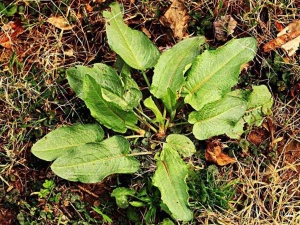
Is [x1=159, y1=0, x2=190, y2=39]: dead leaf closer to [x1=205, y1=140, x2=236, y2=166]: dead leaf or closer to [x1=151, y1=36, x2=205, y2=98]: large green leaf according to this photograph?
[x1=151, y1=36, x2=205, y2=98]: large green leaf

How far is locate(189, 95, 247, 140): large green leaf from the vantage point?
8.48ft

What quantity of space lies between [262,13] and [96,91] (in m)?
0.90

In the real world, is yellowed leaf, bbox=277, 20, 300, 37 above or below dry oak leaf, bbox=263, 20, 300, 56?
above

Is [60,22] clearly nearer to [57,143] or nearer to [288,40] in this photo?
[57,143]

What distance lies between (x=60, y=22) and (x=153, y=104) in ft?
2.04

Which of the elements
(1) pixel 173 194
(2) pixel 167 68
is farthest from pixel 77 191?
(2) pixel 167 68

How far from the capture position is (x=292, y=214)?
106 inches

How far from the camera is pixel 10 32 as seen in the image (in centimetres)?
283

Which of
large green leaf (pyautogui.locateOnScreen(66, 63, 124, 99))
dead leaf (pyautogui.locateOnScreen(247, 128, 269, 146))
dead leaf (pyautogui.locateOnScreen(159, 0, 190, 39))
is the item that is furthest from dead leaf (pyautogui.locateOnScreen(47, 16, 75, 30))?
dead leaf (pyautogui.locateOnScreen(247, 128, 269, 146))

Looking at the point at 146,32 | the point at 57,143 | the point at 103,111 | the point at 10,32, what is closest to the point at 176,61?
the point at 146,32

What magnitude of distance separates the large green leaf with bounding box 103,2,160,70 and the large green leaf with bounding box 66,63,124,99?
3.6 inches

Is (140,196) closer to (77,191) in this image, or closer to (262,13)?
(77,191)

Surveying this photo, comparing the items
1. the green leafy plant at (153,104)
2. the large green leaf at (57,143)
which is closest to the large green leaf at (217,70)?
the green leafy plant at (153,104)

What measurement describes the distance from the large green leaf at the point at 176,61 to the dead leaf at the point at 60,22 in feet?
1.67
